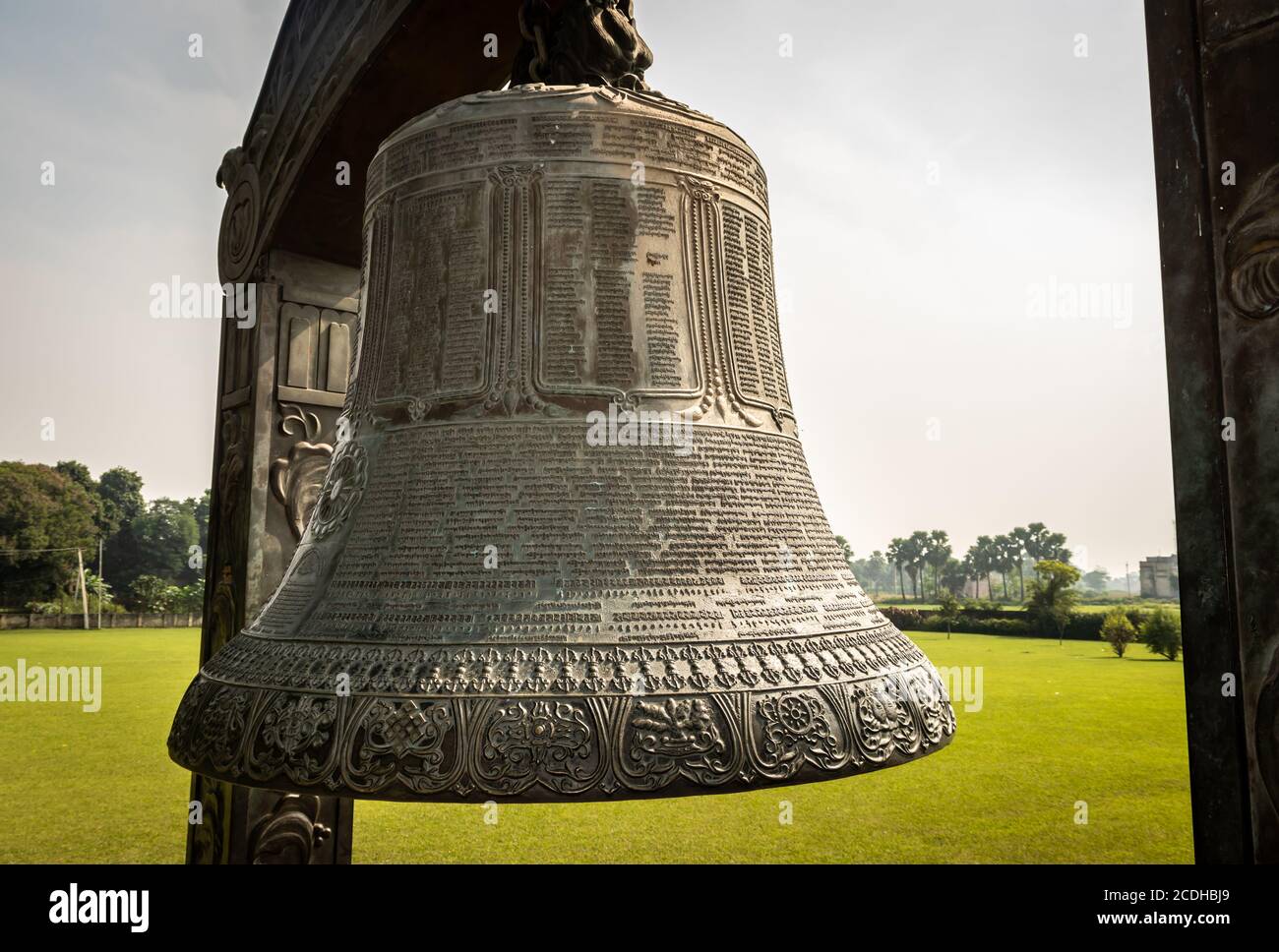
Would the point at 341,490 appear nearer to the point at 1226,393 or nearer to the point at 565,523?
the point at 565,523

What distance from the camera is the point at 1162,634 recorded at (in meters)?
13.6

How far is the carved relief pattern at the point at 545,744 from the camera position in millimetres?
1545

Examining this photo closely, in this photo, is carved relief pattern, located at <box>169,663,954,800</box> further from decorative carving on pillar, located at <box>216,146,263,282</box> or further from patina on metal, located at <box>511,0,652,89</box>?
decorative carving on pillar, located at <box>216,146,263,282</box>

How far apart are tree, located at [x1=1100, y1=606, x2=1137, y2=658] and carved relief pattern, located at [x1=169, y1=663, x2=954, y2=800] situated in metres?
15.8

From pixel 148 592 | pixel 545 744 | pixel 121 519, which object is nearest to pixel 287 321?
pixel 545 744

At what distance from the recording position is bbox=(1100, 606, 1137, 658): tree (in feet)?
50.0

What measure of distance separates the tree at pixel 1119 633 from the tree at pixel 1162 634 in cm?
34

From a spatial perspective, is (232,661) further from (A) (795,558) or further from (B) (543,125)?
(B) (543,125)

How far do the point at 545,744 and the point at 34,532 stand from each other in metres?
30.7

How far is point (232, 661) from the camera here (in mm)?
1974

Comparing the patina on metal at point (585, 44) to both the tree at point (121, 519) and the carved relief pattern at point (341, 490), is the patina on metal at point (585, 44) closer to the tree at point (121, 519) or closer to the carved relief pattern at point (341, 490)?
the carved relief pattern at point (341, 490)

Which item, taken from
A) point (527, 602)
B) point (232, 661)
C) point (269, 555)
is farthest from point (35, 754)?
point (527, 602)
